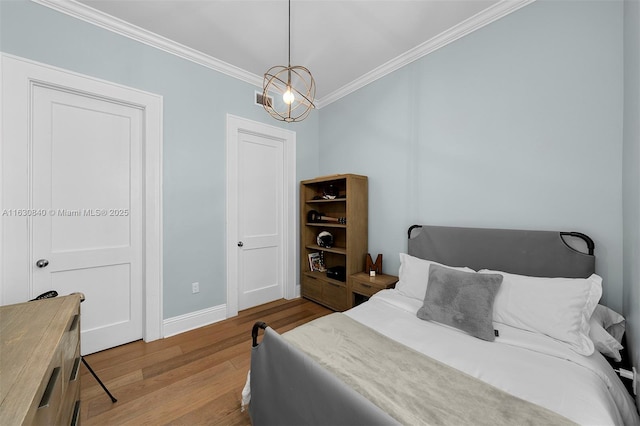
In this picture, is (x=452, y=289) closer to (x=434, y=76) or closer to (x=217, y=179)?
(x=434, y=76)

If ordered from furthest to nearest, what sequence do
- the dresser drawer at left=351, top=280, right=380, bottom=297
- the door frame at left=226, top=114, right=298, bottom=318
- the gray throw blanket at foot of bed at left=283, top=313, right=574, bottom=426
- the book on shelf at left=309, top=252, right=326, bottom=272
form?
the book on shelf at left=309, top=252, right=326, bottom=272 < the door frame at left=226, top=114, right=298, bottom=318 < the dresser drawer at left=351, top=280, right=380, bottom=297 < the gray throw blanket at foot of bed at left=283, top=313, right=574, bottom=426

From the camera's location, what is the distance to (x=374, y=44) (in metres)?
2.56

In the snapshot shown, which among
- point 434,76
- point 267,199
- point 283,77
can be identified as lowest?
point 267,199

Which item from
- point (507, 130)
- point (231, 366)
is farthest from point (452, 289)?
point (231, 366)

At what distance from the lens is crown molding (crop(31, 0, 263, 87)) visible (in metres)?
2.02

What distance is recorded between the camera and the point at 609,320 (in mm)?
1566

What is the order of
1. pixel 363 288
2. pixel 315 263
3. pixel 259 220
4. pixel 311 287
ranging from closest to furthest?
pixel 363 288
pixel 259 220
pixel 311 287
pixel 315 263

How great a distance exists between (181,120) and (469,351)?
10.1 ft

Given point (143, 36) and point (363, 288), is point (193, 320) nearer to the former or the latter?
point (363, 288)

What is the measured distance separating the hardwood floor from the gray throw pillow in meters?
1.40

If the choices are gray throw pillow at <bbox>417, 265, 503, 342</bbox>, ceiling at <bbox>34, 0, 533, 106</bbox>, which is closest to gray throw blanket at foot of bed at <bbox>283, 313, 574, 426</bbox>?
gray throw pillow at <bbox>417, 265, 503, 342</bbox>

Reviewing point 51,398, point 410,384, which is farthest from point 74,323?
point 410,384

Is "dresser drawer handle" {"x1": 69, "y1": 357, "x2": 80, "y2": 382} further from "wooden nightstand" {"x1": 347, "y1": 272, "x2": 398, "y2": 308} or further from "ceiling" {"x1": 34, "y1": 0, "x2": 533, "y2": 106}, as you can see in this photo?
"ceiling" {"x1": 34, "y1": 0, "x2": 533, "y2": 106}

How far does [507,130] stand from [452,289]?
1.39 metres
